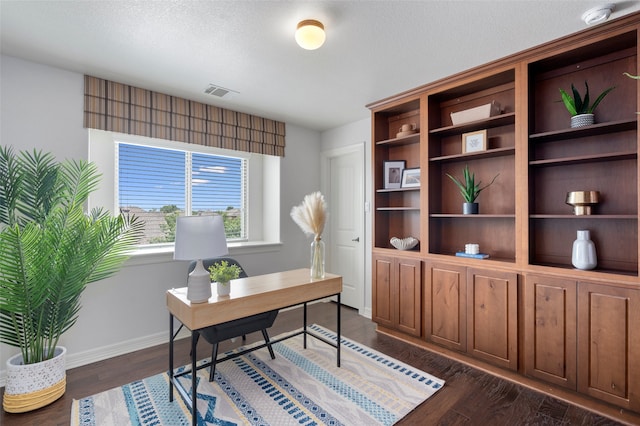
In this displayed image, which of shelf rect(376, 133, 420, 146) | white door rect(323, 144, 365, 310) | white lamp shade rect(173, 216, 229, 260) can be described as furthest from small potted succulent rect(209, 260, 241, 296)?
white door rect(323, 144, 365, 310)

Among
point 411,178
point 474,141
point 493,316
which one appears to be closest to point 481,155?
point 474,141

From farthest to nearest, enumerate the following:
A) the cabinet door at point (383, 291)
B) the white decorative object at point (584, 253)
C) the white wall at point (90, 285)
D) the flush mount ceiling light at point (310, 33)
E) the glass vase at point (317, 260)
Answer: the cabinet door at point (383, 291)
the glass vase at point (317, 260)
the white wall at point (90, 285)
the white decorative object at point (584, 253)
the flush mount ceiling light at point (310, 33)

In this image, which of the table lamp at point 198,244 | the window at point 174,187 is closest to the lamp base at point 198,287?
the table lamp at point 198,244

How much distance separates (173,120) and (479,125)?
Result: 2889mm

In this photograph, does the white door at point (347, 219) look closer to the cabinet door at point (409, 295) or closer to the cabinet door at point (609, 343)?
the cabinet door at point (409, 295)

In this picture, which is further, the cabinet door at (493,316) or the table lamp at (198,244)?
the cabinet door at (493,316)

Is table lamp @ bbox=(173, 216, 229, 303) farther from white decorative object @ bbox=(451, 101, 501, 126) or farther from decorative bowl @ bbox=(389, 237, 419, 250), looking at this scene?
white decorative object @ bbox=(451, 101, 501, 126)

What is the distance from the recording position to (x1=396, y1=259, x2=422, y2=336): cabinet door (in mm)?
2963

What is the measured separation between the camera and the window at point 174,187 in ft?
10.2

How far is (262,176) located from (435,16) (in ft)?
9.40

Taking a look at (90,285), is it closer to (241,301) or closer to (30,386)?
(30,386)

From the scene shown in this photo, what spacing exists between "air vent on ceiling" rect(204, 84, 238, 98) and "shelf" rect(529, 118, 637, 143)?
2627 millimetres

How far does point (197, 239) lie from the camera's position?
5.87 feet

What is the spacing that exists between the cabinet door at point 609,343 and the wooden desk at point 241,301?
1.67 metres
